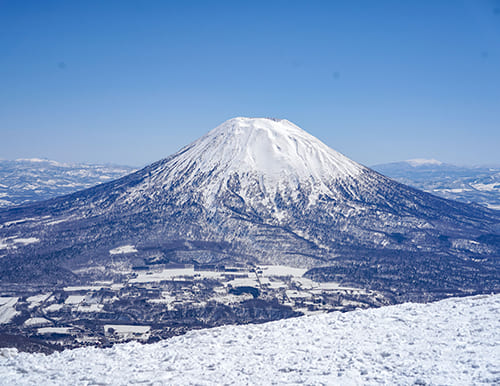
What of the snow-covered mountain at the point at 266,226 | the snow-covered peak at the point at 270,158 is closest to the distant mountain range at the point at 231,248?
the snow-covered mountain at the point at 266,226

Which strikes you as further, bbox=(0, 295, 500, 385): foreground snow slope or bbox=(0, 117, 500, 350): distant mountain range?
bbox=(0, 117, 500, 350): distant mountain range

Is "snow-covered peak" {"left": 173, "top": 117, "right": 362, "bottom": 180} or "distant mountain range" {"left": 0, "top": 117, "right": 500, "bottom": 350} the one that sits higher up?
"snow-covered peak" {"left": 173, "top": 117, "right": 362, "bottom": 180}

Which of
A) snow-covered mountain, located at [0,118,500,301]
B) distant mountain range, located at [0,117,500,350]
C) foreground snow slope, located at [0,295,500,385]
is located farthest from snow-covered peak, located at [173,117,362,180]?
foreground snow slope, located at [0,295,500,385]

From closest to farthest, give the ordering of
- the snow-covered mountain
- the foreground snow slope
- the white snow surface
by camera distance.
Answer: the foreground snow slope, the snow-covered mountain, the white snow surface

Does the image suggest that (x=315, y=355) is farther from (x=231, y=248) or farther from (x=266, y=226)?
(x=266, y=226)

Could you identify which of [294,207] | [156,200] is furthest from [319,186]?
[156,200]

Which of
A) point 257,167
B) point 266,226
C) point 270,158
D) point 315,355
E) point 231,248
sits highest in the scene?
point 270,158

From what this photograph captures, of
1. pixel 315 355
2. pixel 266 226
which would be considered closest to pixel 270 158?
pixel 266 226

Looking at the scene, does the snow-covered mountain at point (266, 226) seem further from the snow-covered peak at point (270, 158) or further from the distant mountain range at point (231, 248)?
the distant mountain range at point (231, 248)

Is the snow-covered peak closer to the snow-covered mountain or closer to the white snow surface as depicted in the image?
the white snow surface
